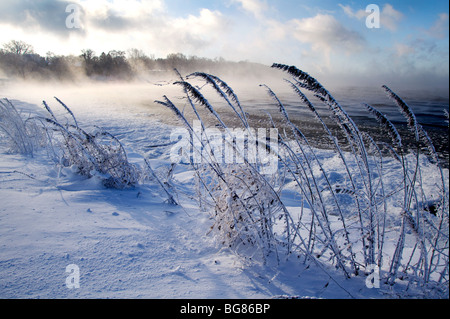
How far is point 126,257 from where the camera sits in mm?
1745

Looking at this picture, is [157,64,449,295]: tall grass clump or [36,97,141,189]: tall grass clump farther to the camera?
[36,97,141,189]: tall grass clump

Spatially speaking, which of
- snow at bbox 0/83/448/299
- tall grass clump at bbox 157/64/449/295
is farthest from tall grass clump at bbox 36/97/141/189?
tall grass clump at bbox 157/64/449/295

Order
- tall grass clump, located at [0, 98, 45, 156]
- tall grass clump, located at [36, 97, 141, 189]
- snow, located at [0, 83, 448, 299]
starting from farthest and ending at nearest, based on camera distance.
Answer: tall grass clump, located at [0, 98, 45, 156] < tall grass clump, located at [36, 97, 141, 189] < snow, located at [0, 83, 448, 299]

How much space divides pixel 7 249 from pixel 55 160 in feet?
9.59

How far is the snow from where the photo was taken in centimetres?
147

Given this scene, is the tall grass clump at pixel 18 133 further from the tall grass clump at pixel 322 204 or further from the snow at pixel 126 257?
the tall grass clump at pixel 322 204

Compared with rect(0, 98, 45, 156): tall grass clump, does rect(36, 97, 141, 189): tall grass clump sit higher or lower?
lower

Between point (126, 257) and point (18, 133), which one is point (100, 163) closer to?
point (126, 257)

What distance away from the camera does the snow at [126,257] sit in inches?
57.8

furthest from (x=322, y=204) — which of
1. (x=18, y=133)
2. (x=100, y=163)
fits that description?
(x=18, y=133)

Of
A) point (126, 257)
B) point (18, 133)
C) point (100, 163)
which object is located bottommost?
point (126, 257)

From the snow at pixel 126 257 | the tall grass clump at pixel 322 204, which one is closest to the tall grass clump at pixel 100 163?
the snow at pixel 126 257

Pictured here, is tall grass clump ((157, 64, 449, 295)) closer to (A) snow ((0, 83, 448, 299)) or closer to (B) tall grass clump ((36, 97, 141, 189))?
(A) snow ((0, 83, 448, 299))
